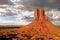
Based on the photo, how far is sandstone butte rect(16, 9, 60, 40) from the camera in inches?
112

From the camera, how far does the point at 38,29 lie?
2.86 metres

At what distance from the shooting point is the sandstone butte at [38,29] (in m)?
2.84

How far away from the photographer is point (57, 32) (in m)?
2.82

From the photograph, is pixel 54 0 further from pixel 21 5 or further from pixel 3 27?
pixel 3 27

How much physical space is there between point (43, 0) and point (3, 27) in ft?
2.52

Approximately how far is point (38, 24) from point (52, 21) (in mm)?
227

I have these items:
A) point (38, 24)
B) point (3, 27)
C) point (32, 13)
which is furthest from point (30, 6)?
point (3, 27)

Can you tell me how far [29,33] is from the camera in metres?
2.85

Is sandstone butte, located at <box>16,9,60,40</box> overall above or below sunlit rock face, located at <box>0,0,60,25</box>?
below

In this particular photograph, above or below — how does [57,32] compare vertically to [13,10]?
below

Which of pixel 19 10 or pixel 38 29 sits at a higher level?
pixel 19 10

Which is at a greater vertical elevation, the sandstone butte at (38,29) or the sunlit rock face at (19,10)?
the sunlit rock face at (19,10)

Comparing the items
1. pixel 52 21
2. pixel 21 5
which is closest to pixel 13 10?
pixel 21 5

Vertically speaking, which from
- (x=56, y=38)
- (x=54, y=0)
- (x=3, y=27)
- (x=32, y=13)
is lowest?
(x=56, y=38)
